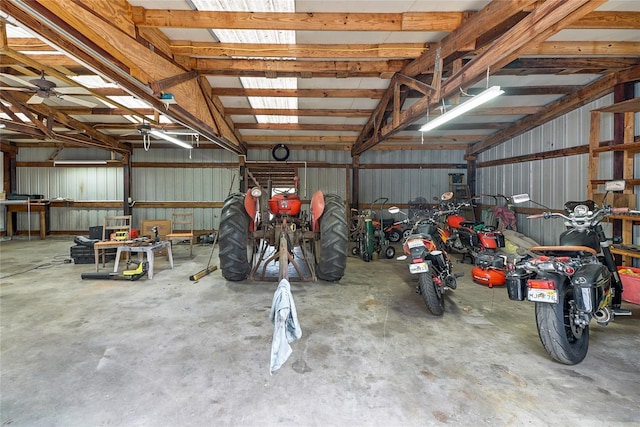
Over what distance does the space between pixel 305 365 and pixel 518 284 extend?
1.62 metres

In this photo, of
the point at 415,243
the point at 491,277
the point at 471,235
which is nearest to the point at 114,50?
the point at 415,243

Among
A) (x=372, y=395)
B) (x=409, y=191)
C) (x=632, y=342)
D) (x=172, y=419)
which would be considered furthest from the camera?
(x=409, y=191)

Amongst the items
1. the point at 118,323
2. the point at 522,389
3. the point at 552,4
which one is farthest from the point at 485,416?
the point at 118,323

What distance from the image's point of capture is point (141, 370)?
197 cm

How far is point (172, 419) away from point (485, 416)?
168cm

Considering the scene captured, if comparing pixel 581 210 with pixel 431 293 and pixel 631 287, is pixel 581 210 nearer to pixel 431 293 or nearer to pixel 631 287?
pixel 631 287

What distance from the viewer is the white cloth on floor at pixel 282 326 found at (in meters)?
1.41

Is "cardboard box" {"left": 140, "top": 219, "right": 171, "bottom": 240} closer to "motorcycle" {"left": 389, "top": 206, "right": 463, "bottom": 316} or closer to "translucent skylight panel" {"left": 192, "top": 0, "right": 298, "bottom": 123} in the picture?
"translucent skylight panel" {"left": 192, "top": 0, "right": 298, "bottom": 123}

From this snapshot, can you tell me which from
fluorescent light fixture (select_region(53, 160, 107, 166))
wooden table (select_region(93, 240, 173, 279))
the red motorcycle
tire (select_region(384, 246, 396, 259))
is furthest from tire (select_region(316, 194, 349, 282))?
fluorescent light fixture (select_region(53, 160, 107, 166))

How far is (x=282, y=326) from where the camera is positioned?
144 cm

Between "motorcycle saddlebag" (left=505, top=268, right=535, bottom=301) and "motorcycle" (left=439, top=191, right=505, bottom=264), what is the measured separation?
1281 mm

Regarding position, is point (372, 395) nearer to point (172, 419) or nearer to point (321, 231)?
point (172, 419)

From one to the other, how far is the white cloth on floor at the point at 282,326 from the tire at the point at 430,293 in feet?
5.63

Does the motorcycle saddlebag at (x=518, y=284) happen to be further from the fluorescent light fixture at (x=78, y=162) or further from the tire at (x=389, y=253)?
the fluorescent light fixture at (x=78, y=162)
